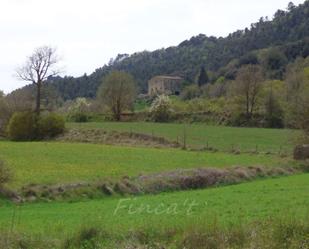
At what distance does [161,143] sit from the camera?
220 ft

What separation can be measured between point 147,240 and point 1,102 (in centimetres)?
8001

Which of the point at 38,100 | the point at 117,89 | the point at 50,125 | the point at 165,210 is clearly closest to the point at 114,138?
the point at 50,125

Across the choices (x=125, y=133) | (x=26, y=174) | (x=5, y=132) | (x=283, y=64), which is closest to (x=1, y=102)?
(x=5, y=132)

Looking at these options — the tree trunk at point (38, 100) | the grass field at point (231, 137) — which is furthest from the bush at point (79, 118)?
the tree trunk at point (38, 100)

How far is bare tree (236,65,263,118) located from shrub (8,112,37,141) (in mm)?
41045

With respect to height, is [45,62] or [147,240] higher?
[45,62]

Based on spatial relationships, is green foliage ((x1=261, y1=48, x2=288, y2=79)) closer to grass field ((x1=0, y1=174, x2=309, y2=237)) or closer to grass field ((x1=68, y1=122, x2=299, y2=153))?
grass field ((x1=68, y1=122, x2=299, y2=153))

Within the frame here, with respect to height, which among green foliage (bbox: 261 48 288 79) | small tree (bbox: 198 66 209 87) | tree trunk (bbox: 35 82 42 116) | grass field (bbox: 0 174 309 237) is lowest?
grass field (bbox: 0 174 309 237)

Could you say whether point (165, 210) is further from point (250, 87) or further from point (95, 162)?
point (250, 87)

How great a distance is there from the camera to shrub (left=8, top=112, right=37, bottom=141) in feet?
252

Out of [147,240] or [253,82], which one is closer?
[147,240]

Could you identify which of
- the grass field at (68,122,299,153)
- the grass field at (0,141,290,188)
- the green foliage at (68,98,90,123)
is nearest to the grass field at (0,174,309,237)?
the grass field at (0,141,290,188)

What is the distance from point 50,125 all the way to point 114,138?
10666 millimetres

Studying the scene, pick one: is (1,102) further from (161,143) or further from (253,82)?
(253,82)
